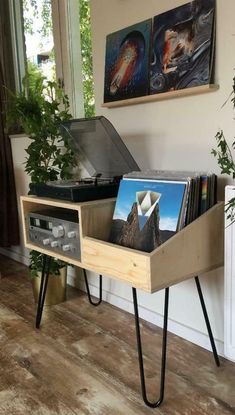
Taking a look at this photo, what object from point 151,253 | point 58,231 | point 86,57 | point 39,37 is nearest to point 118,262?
point 151,253

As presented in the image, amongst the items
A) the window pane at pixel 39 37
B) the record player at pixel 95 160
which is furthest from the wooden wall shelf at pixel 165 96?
the window pane at pixel 39 37

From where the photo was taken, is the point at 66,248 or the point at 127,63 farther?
the point at 127,63

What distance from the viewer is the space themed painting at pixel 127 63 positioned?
1743 millimetres

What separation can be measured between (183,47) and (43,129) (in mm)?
826

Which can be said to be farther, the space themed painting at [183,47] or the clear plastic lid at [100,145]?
the clear plastic lid at [100,145]

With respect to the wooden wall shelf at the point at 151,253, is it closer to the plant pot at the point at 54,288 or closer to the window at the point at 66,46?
the plant pot at the point at 54,288

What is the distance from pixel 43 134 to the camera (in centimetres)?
206

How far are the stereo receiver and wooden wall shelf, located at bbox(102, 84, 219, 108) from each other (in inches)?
22.4

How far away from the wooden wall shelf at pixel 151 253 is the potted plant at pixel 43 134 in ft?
1.91

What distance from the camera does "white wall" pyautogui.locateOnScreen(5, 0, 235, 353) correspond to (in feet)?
4.86

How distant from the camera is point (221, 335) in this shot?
1.65 metres

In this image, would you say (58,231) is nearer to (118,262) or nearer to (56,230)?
(56,230)

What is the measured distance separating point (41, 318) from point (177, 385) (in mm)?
896

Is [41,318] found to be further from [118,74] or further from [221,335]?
[118,74]
